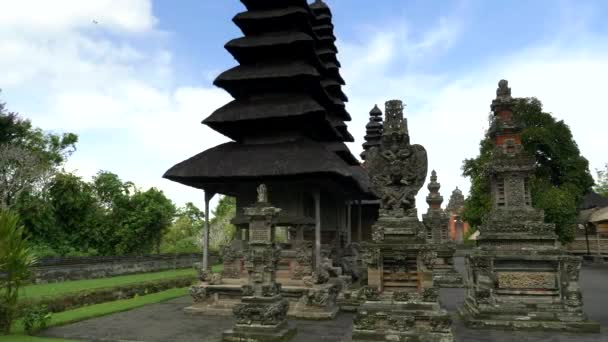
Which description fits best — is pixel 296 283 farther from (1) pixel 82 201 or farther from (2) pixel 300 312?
(1) pixel 82 201

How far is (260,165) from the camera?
1442cm

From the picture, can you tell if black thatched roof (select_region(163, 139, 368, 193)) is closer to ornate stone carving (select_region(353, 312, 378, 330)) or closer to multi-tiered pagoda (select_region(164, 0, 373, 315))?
multi-tiered pagoda (select_region(164, 0, 373, 315))

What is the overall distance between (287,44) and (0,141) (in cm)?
2532

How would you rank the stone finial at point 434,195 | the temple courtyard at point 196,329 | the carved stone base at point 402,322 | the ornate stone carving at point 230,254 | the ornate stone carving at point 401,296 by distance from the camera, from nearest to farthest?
the carved stone base at point 402,322
the ornate stone carving at point 401,296
the temple courtyard at point 196,329
the ornate stone carving at point 230,254
the stone finial at point 434,195

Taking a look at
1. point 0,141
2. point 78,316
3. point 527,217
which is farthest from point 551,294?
point 0,141

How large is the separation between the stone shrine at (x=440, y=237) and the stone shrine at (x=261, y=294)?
41.4 ft

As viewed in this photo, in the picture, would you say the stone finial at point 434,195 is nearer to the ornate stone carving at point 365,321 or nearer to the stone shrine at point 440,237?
the stone shrine at point 440,237

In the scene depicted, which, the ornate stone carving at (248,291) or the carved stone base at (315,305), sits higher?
the ornate stone carving at (248,291)

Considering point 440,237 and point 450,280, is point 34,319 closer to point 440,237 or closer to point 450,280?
point 450,280

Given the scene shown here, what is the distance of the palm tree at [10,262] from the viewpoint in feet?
32.7

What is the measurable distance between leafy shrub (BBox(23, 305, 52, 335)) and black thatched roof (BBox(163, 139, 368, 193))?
556 cm

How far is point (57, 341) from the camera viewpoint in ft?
31.1

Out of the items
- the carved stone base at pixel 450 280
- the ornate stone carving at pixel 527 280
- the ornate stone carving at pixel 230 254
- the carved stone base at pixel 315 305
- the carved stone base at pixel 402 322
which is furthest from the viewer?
the carved stone base at pixel 450 280

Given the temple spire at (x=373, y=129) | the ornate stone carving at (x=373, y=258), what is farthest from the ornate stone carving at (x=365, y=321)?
the temple spire at (x=373, y=129)
